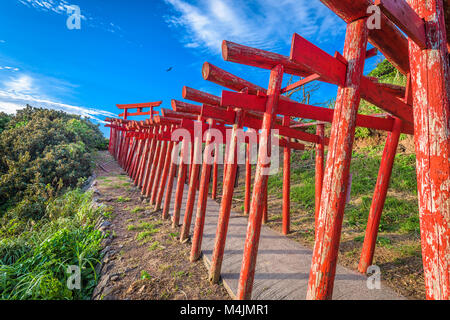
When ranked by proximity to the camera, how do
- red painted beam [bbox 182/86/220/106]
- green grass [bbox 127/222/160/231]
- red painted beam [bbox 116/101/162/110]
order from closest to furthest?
1. red painted beam [bbox 182/86/220/106]
2. green grass [bbox 127/222/160/231]
3. red painted beam [bbox 116/101/162/110]

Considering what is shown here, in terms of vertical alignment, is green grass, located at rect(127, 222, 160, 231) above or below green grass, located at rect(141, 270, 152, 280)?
above

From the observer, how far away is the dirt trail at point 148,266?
2813 millimetres

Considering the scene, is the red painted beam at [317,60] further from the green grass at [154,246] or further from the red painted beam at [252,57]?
the green grass at [154,246]

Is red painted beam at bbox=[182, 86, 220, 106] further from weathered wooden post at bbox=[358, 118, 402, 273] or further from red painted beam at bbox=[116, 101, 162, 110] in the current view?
red painted beam at bbox=[116, 101, 162, 110]

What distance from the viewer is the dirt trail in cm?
281

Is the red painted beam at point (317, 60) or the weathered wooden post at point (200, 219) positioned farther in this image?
the weathered wooden post at point (200, 219)

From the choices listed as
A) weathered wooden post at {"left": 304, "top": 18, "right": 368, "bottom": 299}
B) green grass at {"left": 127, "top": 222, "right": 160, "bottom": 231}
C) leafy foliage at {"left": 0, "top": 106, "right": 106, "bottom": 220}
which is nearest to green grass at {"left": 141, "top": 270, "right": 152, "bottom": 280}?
green grass at {"left": 127, "top": 222, "right": 160, "bottom": 231}

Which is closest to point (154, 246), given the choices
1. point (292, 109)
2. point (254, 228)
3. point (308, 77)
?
point (254, 228)

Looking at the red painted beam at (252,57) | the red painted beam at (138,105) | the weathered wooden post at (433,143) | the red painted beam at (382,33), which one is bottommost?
the weathered wooden post at (433,143)

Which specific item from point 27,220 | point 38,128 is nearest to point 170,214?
point 27,220

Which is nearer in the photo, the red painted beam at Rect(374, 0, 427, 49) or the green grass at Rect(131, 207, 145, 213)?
the red painted beam at Rect(374, 0, 427, 49)

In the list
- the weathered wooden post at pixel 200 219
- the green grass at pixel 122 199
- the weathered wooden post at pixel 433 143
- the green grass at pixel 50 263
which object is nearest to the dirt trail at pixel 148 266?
the weathered wooden post at pixel 200 219
